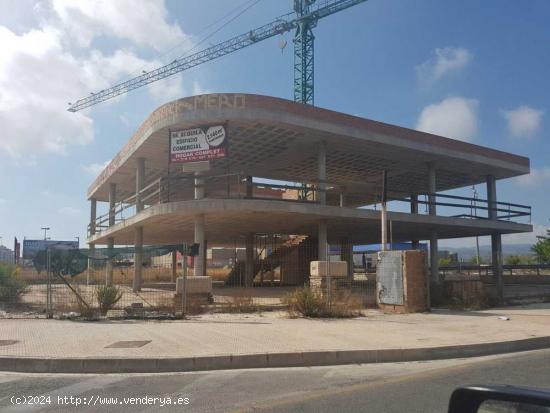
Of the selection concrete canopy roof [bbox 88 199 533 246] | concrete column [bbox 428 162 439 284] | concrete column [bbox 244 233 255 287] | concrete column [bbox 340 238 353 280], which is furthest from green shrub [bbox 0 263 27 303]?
concrete column [bbox 340 238 353 280]

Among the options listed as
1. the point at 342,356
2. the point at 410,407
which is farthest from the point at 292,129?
the point at 410,407

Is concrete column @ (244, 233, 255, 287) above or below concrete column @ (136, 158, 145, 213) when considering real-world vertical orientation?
below

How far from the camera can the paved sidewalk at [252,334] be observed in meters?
9.84

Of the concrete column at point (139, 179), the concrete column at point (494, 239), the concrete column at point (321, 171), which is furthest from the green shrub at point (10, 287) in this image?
the concrete column at point (494, 239)

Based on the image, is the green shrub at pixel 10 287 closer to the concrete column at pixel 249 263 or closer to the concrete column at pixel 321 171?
the concrete column at pixel 321 171

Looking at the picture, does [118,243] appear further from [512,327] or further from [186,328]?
[512,327]

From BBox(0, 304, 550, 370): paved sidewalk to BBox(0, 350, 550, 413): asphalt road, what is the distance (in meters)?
0.84

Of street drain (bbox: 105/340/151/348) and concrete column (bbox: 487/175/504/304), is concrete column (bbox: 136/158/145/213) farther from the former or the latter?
concrete column (bbox: 487/175/504/304)

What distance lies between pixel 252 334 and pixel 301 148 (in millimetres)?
16235

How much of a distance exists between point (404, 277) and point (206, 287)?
21.2 ft

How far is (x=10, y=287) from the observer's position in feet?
63.5

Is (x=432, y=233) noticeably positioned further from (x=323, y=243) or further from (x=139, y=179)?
(x=139, y=179)

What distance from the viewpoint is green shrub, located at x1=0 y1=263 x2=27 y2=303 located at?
19.2 metres

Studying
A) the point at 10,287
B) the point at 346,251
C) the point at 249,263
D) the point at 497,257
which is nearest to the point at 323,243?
the point at 249,263
